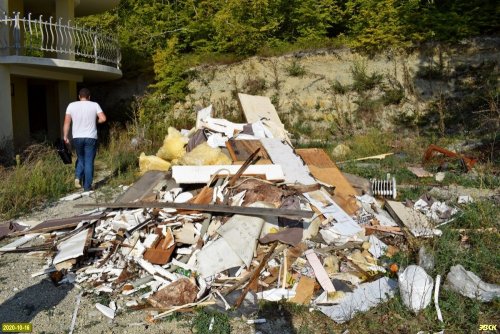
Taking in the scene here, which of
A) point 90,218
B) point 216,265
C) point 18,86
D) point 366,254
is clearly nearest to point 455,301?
point 366,254

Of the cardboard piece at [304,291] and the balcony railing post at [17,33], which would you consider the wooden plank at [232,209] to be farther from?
the balcony railing post at [17,33]

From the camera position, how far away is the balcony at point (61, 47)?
421 inches

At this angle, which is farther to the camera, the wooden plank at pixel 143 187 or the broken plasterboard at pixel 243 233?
the wooden plank at pixel 143 187

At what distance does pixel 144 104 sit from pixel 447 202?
11.2m

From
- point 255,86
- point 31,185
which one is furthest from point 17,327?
point 255,86

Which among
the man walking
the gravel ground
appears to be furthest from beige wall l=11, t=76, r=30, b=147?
the gravel ground

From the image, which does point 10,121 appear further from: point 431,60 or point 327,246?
point 431,60

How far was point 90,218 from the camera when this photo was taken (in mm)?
5867

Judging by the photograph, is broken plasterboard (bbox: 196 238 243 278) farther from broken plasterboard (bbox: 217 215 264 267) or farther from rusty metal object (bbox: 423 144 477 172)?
rusty metal object (bbox: 423 144 477 172)

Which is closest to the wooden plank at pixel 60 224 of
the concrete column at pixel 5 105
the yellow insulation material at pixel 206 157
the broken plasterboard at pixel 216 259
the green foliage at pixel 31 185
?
the green foliage at pixel 31 185

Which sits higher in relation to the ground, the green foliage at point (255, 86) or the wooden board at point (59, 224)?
the green foliage at point (255, 86)

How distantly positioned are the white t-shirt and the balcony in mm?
3948

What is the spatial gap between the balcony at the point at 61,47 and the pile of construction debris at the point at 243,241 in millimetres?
5933

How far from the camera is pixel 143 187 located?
6.88 m
